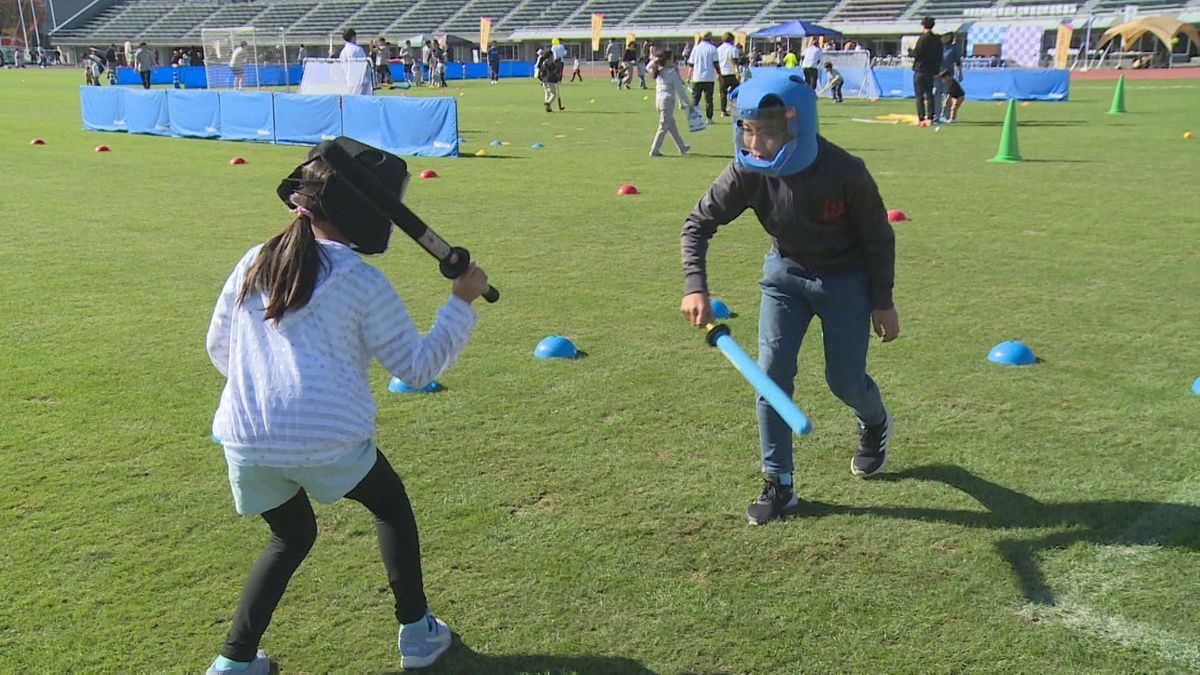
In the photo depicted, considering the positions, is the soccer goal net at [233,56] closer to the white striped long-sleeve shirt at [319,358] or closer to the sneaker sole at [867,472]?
the sneaker sole at [867,472]

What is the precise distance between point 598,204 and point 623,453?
7549mm

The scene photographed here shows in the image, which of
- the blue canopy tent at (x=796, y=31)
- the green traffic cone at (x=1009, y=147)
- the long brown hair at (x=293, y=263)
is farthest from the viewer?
the blue canopy tent at (x=796, y=31)

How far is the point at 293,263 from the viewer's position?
106 inches

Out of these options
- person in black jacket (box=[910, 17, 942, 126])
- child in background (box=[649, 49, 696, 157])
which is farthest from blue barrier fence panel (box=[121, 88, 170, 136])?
person in black jacket (box=[910, 17, 942, 126])

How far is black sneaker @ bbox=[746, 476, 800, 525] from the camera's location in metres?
4.19

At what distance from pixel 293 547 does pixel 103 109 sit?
909 inches

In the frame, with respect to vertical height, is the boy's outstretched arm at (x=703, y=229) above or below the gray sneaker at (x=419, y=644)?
above

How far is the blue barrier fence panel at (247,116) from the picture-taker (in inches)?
797

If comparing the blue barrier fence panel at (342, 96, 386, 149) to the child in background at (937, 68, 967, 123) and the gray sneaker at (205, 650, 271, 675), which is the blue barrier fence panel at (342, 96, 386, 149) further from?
the gray sneaker at (205, 650, 271, 675)

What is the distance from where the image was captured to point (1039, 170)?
14305 mm

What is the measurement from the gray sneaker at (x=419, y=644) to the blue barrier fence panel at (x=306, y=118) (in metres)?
16.7

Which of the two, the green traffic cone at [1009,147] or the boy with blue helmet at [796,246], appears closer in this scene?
the boy with blue helmet at [796,246]

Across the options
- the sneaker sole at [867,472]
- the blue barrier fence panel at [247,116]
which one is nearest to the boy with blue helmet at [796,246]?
the sneaker sole at [867,472]

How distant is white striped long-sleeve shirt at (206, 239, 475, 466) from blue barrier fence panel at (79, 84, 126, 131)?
22.5 meters
